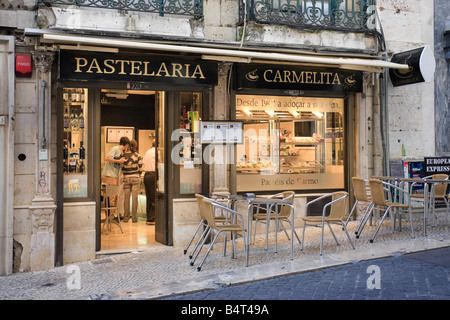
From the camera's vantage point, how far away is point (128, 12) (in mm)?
8695

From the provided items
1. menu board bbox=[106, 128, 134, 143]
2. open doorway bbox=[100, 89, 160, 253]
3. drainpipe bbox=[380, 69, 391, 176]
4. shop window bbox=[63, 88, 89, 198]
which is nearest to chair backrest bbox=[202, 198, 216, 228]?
shop window bbox=[63, 88, 89, 198]

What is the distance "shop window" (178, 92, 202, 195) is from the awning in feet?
Answer: 3.08

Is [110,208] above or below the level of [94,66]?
below

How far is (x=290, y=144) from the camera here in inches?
426

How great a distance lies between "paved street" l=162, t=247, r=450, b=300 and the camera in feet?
19.7

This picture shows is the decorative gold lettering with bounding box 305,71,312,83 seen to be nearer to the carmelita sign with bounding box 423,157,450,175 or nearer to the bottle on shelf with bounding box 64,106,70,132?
the carmelita sign with bounding box 423,157,450,175

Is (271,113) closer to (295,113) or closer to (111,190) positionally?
(295,113)

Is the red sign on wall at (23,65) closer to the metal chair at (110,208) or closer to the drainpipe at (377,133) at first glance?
the metal chair at (110,208)

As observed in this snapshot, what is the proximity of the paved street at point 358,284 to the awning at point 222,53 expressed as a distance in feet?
11.9

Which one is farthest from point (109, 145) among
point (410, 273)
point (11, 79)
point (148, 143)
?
point (410, 273)

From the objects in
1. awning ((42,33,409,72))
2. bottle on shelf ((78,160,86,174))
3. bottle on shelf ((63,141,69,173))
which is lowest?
bottle on shelf ((78,160,86,174))

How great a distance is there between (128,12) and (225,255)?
4296mm

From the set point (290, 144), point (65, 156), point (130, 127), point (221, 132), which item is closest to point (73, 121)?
point (65, 156)

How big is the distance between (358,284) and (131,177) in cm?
674
